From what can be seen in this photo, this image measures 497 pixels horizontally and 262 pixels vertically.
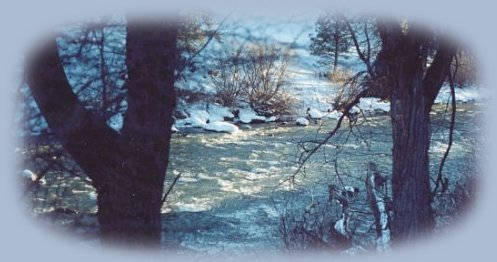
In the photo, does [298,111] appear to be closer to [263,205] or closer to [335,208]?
[263,205]

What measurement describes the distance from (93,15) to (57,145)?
25.5 inches

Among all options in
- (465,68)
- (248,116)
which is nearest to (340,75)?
(465,68)

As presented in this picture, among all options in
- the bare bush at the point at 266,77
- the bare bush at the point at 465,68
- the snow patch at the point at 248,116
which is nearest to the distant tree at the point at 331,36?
the bare bush at the point at 266,77

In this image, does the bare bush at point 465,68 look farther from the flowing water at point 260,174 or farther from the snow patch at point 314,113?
the snow patch at point 314,113

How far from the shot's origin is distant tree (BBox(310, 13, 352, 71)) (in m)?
3.33

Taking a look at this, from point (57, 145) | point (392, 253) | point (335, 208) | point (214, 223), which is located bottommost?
point (214, 223)

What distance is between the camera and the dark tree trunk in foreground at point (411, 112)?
Result: 2.99 metres

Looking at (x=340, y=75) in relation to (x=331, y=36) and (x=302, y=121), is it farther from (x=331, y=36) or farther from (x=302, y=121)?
(x=302, y=121)

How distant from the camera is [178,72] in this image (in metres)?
2.69

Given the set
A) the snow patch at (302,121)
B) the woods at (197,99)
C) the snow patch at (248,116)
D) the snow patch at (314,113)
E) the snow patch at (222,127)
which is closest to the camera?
the woods at (197,99)

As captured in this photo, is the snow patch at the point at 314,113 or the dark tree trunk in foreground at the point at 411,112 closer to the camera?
the dark tree trunk in foreground at the point at 411,112

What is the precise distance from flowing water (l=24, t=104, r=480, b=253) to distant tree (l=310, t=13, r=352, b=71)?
665 mm

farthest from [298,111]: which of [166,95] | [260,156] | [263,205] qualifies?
[166,95]

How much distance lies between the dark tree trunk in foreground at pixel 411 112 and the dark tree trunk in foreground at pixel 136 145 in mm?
1301
